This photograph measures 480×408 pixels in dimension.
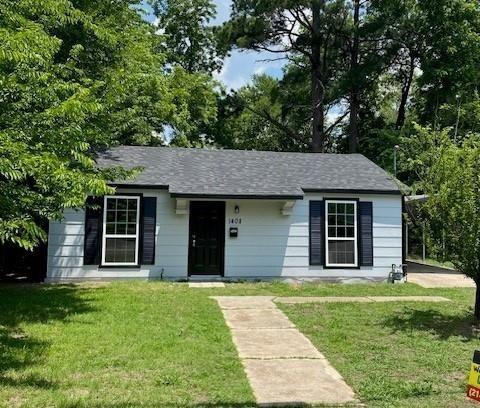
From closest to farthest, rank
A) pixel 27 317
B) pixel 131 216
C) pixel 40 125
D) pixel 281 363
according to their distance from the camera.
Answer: pixel 281 363 → pixel 40 125 → pixel 27 317 → pixel 131 216

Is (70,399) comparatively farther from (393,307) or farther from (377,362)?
(393,307)

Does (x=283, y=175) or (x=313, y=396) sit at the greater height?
(x=283, y=175)

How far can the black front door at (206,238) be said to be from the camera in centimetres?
1237

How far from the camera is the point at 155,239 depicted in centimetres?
1192

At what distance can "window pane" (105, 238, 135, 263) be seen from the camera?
1177 centimetres

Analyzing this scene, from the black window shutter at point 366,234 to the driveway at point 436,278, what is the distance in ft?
4.73

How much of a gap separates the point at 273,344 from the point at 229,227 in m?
6.28

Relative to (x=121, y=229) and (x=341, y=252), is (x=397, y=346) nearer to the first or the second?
(x=341, y=252)

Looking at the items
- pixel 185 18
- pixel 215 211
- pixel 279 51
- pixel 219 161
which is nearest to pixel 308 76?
pixel 279 51

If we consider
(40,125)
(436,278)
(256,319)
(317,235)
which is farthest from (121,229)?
(436,278)

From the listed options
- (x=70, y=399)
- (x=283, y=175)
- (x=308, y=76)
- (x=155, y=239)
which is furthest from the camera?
(x=308, y=76)

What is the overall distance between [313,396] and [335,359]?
1268 mm

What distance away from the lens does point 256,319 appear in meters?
7.79
